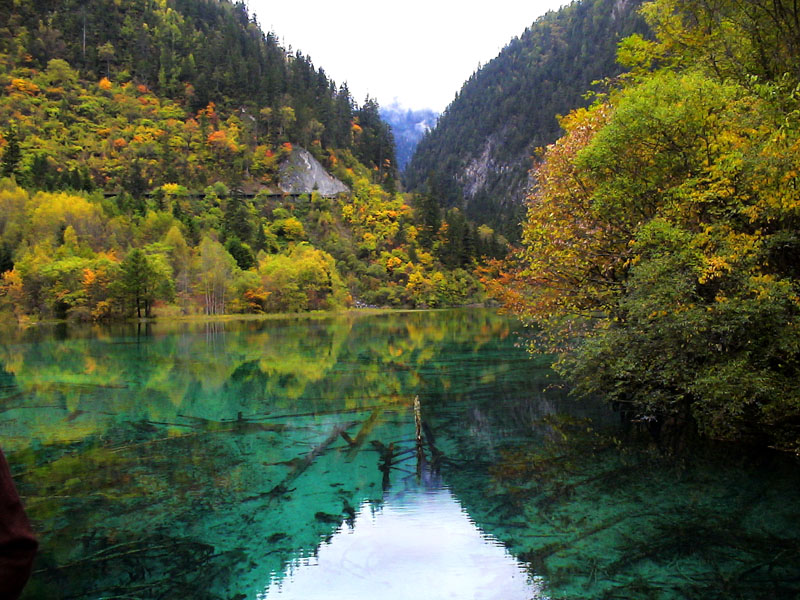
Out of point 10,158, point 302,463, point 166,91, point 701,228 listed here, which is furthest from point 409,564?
point 166,91

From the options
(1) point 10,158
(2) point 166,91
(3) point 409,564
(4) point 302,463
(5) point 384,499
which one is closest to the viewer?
(3) point 409,564

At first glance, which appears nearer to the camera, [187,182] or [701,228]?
[701,228]

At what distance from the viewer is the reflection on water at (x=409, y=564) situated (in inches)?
286

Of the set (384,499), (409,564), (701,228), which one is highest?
(701,228)

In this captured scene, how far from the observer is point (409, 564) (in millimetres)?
7980

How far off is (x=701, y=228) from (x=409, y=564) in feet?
31.5

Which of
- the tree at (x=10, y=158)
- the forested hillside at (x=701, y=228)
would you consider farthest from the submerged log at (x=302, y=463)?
the tree at (x=10, y=158)

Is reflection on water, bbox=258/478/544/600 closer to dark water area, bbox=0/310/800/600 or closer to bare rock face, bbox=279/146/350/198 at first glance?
dark water area, bbox=0/310/800/600

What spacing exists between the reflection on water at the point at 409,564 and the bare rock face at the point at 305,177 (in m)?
98.8

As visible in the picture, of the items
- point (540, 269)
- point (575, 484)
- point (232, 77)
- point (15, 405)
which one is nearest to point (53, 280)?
point (15, 405)

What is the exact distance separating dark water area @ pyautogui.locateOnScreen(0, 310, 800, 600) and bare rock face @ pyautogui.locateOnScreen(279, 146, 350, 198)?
3505 inches

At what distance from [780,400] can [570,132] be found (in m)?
9.81

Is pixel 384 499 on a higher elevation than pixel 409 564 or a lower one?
higher

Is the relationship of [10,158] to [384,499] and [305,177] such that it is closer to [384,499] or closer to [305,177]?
[305,177]
